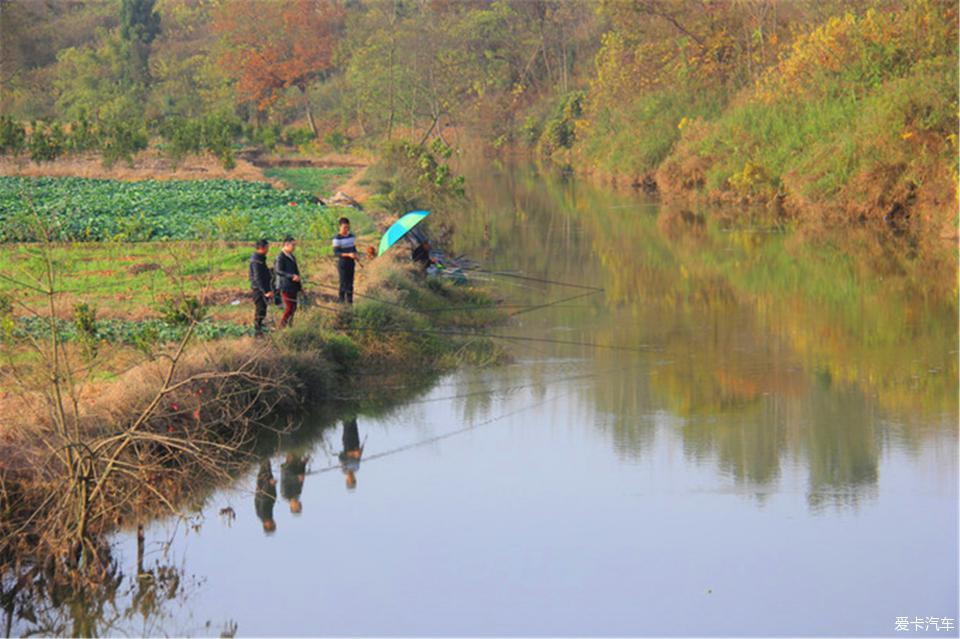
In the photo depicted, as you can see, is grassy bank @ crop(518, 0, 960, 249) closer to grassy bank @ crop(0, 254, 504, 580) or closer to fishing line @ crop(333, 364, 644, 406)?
grassy bank @ crop(0, 254, 504, 580)

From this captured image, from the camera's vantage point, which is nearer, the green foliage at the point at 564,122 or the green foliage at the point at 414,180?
the green foliage at the point at 414,180

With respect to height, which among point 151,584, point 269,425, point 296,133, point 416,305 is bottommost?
point 151,584

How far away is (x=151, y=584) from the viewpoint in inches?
432

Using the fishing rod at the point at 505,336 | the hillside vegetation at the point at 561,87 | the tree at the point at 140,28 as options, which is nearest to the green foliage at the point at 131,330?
the fishing rod at the point at 505,336

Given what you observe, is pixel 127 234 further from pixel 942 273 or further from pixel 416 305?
pixel 942 273

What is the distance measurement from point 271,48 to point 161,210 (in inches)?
1696

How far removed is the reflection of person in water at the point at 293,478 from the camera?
42.6 feet

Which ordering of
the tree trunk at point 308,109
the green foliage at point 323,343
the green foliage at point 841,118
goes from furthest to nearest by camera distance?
the tree trunk at point 308,109, the green foliage at point 841,118, the green foliage at point 323,343

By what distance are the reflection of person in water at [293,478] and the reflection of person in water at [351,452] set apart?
1.35 ft

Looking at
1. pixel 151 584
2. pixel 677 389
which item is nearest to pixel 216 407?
pixel 151 584

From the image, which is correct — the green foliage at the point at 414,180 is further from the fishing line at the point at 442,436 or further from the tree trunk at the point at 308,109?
the tree trunk at the point at 308,109

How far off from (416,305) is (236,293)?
250cm

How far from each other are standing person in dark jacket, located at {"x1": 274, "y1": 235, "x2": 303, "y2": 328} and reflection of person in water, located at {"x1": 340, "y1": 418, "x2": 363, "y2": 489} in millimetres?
1879

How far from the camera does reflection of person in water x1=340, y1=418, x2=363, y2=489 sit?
13.8 meters
